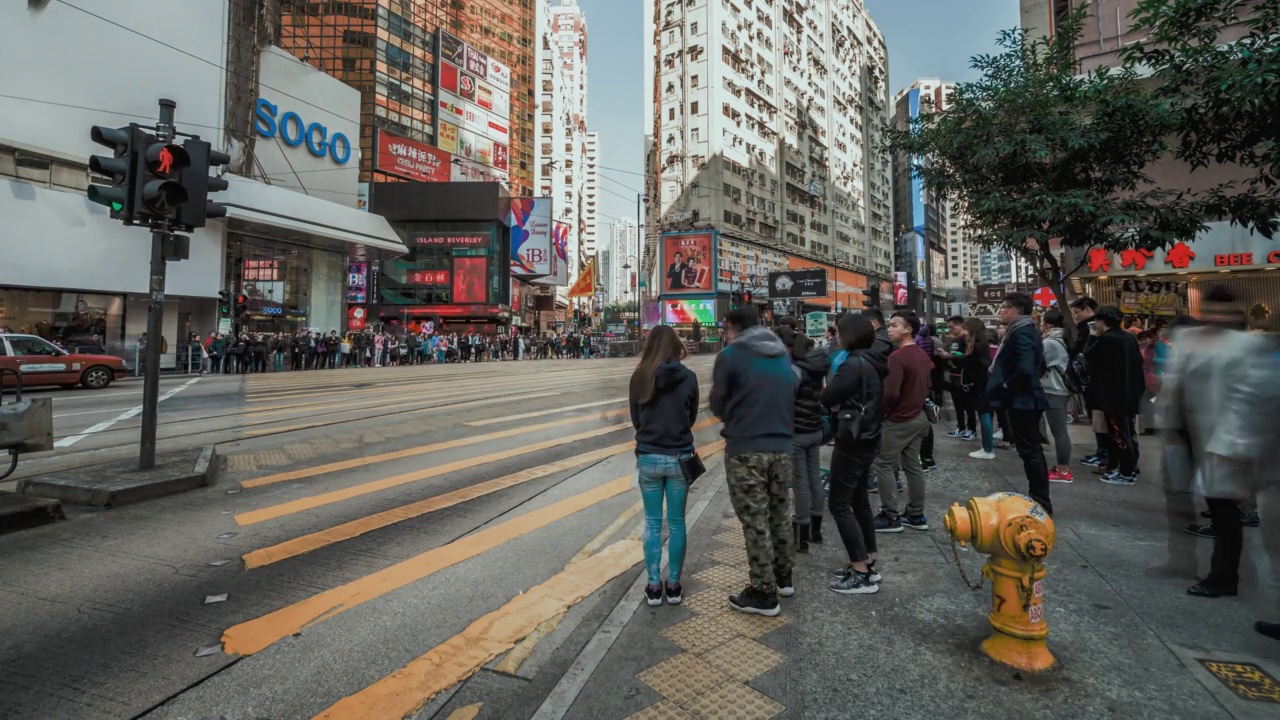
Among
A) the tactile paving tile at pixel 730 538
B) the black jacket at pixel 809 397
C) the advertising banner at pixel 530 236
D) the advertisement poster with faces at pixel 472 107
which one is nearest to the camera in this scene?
the black jacket at pixel 809 397

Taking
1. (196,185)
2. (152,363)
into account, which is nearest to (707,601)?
(152,363)

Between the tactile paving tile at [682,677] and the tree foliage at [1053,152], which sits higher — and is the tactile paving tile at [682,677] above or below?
below

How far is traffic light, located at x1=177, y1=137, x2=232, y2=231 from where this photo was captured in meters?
6.66

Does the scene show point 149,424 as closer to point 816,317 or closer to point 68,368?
point 68,368

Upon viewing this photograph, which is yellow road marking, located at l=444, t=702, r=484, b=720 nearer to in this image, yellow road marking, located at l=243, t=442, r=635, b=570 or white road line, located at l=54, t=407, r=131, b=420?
yellow road marking, located at l=243, t=442, r=635, b=570

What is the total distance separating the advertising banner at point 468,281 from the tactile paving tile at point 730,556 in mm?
48074

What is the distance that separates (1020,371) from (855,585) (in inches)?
112

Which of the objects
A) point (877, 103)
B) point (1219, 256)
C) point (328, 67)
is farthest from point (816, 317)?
point (877, 103)

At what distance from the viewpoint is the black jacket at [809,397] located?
4.73 m

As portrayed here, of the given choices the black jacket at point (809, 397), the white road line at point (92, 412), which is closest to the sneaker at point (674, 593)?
the black jacket at point (809, 397)

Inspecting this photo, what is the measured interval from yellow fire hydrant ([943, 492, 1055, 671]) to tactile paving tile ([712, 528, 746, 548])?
6.64ft

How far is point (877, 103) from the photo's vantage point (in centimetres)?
9731

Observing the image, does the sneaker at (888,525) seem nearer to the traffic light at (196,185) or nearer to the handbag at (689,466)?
the handbag at (689,466)

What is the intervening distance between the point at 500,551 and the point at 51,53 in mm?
29921
